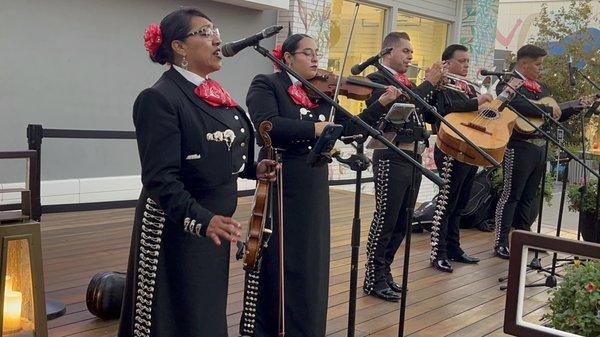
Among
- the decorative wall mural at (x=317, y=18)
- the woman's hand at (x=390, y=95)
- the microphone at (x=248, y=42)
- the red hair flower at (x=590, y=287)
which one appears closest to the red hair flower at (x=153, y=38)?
the microphone at (x=248, y=42)

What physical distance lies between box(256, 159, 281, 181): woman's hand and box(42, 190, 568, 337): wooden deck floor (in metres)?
1.43

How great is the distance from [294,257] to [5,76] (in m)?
4.24

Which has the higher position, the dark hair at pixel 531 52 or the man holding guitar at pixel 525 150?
the dark hair at pixel 531 52

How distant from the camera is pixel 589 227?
6.13 m

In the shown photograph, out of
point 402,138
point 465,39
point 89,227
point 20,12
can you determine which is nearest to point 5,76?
point 20,12

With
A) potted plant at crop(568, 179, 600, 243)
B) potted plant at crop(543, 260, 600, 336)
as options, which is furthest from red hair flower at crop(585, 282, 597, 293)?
potted plant at crop(568, 179, 600, 243)

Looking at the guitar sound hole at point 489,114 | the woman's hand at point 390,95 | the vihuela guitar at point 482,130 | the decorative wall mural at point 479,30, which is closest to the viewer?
the woman's hand at point 390,95

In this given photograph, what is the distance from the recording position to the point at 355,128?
3.36 meters

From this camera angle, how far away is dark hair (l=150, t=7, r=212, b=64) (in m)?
2.38

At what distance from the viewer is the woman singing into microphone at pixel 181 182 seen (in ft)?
7.29

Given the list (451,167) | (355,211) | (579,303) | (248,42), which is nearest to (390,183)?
(451,167)

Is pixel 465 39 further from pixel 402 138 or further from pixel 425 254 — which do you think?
pixel 402 138

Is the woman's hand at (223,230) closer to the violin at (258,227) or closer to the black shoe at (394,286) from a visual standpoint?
the violin at (258,227)

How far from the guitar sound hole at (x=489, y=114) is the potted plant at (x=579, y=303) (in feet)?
6.55
